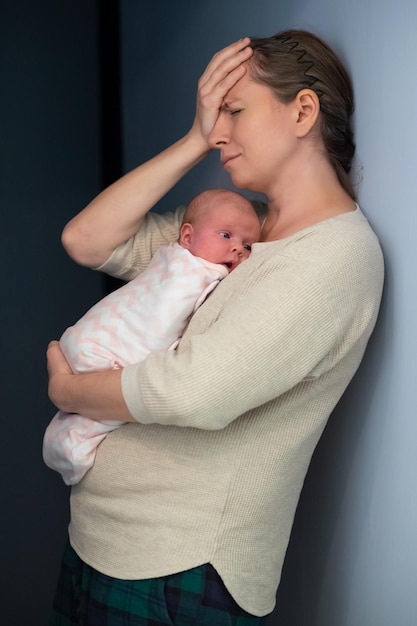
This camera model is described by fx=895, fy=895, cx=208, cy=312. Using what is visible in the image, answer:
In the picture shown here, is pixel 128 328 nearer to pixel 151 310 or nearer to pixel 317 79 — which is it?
pixel 151 310

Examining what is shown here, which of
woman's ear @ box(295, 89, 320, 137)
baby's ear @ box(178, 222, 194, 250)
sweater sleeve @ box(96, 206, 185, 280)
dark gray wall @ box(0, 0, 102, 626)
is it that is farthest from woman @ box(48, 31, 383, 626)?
dark gray wall @ box(0, 0, 102, 626)

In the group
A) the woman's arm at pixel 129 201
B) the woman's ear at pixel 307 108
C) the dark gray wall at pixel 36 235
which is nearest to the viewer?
the woman's ear at pixel 307 108

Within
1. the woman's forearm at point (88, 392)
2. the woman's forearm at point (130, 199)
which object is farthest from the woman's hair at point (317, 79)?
the woman's forearm at point (88, 392)

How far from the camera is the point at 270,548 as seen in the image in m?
1.58

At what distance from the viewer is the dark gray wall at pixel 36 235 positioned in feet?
9.89

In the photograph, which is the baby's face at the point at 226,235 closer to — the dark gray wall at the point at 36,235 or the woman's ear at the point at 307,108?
the woman's ear at the point at 307,108

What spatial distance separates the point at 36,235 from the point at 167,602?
1791mm

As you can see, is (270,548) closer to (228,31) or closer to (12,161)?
(228,31)

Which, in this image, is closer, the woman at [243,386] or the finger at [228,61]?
the woman at [243,386]

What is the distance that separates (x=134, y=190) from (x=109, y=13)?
150cm

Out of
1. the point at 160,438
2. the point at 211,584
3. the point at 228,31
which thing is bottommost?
the point at 211,584

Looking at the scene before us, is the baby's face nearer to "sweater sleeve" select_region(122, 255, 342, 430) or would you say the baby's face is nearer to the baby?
the baby

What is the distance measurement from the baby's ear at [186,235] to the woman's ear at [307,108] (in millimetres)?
275

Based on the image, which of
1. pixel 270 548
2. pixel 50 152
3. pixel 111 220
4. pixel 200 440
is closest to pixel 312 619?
pixel 270 548
